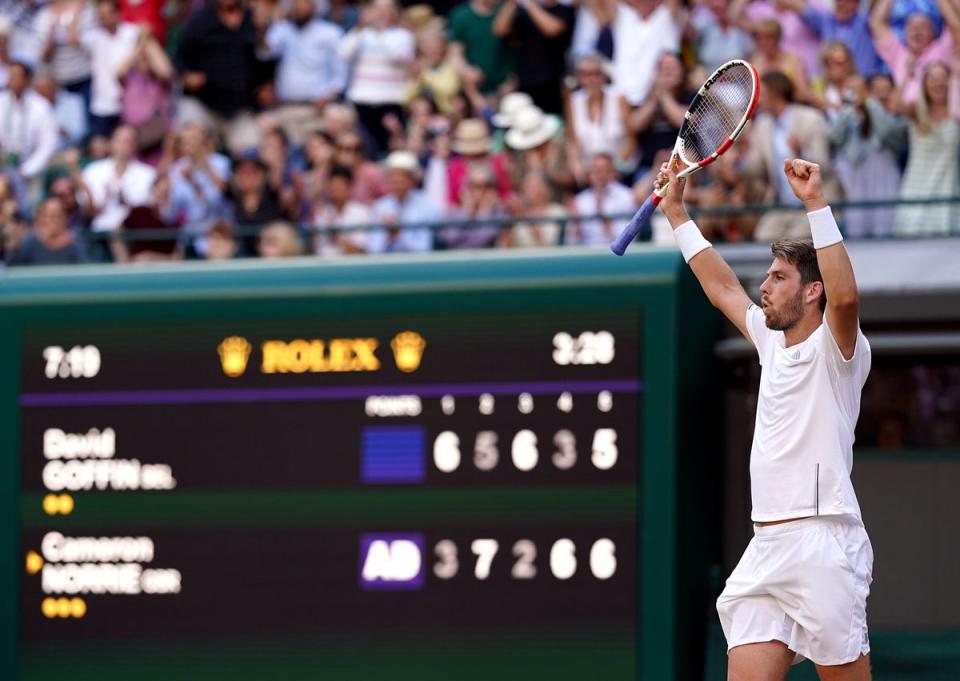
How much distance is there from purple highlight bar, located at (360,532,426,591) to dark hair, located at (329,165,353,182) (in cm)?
367

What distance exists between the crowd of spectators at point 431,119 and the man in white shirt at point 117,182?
0.02 metres

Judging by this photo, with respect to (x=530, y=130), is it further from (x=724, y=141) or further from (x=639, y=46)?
(x=724, y=141)

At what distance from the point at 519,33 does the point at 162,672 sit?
201 inches

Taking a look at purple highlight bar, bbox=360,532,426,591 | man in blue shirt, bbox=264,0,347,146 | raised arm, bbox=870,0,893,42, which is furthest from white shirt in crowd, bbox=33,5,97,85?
purple highlight bar, bbox=360,532,426,591

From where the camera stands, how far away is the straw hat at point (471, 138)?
1116cm

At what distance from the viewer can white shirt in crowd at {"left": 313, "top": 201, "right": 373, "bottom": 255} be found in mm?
10781

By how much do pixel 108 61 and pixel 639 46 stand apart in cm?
382

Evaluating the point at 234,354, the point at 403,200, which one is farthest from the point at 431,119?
the point at 234,354

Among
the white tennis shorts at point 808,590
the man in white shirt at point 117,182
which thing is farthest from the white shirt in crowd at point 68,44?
the white tennis shorts at point 808,590

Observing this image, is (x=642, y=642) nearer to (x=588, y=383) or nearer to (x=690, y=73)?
(x=588, y=383)

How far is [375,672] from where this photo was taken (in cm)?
792

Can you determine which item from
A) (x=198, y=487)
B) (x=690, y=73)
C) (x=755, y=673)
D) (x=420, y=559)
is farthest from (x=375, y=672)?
(x=690, y=73)

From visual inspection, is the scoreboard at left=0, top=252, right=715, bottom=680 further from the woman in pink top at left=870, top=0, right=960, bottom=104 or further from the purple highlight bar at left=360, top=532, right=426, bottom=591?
the woman in pink top at left=870, top=0, right=960, bottom=104

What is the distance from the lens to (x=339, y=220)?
11.1 meters
